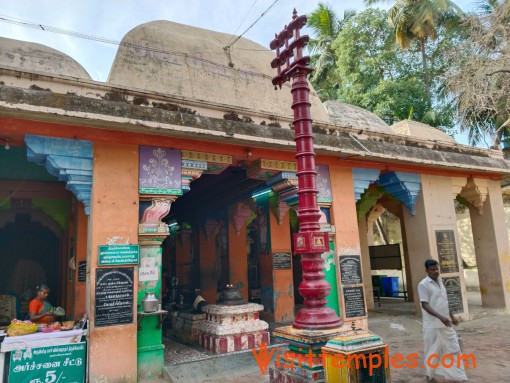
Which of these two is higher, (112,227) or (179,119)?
(179,119)

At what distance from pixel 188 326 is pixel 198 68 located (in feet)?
17.0

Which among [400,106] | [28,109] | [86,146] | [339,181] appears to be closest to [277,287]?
[339,181]

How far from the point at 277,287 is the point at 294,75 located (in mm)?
6143

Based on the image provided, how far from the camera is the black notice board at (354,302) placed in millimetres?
7520

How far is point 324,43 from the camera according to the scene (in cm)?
2398

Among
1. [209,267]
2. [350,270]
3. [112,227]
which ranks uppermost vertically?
[112,227]

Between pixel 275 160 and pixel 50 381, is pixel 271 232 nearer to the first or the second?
pixel 275 160

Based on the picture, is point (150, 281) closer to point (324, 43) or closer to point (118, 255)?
point (118, 255)

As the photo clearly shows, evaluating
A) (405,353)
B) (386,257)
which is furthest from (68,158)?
(386,257)

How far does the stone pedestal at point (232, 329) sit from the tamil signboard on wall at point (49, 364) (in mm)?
2254

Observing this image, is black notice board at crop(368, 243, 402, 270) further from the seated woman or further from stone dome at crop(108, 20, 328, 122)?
the seated woman

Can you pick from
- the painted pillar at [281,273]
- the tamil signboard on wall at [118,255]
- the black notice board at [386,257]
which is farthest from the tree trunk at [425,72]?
the tamil signboard on wall at [118,255]

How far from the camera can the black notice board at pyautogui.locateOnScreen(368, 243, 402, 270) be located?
12.2 m

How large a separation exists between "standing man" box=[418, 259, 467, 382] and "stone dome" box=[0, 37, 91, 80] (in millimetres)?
5989
